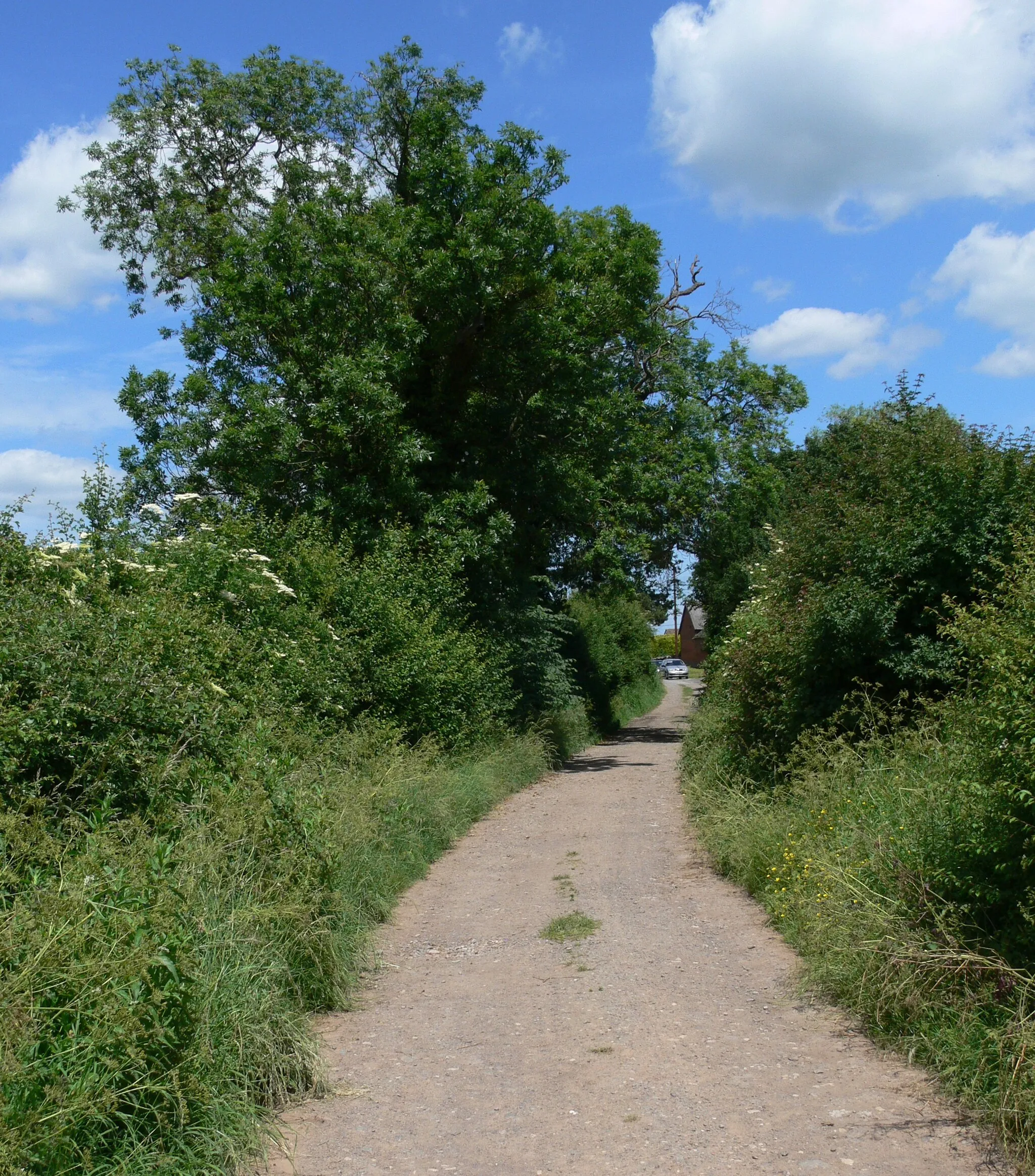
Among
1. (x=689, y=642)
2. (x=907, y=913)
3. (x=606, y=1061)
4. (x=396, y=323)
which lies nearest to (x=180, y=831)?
(x=606, y=1061)

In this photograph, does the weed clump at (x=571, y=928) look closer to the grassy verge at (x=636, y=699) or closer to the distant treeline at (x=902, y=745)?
the distant treeline at (x=902, y=745)

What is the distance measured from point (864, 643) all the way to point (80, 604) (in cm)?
732

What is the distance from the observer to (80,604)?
24.2 feet

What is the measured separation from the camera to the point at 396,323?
1786cm

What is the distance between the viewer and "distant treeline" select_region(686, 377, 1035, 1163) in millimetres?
5426

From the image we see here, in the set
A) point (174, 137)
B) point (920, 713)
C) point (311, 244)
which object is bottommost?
point (920, 713)

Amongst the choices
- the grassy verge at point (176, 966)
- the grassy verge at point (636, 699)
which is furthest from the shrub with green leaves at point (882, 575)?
the grassy verge at point (636, 699)

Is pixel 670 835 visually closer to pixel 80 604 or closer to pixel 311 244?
pixel 80 604

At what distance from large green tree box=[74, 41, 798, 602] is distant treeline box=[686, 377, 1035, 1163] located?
507cm

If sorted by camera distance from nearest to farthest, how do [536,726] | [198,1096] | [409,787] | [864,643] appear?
[198,1096], [864,643], [409,787], [536,726]

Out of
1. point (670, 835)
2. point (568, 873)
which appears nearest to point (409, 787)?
point (568, 873)

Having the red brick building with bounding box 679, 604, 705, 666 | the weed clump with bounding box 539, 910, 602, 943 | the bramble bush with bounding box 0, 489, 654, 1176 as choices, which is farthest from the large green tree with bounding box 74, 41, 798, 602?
the red brick building with bounding box 679, 604, 705, 666

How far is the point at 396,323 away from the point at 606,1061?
46.6 ft

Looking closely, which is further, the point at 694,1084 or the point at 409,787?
the point at 409,787
